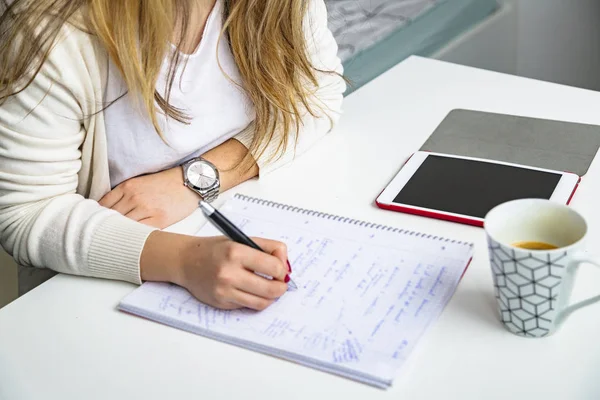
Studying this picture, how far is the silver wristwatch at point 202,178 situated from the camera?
100 cm

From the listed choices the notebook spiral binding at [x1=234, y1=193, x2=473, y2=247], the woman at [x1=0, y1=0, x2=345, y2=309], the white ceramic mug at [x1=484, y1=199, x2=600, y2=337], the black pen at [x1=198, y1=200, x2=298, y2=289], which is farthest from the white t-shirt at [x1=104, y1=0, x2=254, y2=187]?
the white ceramic mug at [x1=484, y1=199, x2=600, y2=337]

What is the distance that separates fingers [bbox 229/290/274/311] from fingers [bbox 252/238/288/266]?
4 cm

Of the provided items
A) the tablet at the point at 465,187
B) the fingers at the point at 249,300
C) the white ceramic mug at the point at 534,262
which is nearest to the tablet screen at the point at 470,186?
the tablet at the point at 465,187

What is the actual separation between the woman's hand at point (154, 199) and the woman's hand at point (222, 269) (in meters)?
0.11

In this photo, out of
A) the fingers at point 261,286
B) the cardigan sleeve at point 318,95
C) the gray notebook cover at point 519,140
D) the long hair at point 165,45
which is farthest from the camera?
the cardigan sleeve at point 318,95

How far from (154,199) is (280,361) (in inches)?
13.2

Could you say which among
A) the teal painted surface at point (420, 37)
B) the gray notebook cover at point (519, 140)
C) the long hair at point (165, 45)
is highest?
the long hair at point (165, 45)

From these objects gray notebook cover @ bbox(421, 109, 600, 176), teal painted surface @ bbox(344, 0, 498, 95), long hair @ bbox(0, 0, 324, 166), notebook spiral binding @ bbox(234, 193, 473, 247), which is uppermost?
long hair @ bbox(0, 0, 324, 166)

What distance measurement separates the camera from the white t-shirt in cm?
99

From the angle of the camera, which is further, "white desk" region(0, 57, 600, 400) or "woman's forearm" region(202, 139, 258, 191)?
"woman's forearm" region(202, 139, 258, 191)

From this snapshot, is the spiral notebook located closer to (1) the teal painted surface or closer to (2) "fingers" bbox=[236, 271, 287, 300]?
(2) "fingers" bbox=[236, 271, 287, 300]

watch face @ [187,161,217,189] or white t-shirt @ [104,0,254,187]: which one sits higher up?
white t-shirt @ [104,0,254,187]

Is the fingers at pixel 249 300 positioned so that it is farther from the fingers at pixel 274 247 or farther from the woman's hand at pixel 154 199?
the woman's hand at pixel 154 199

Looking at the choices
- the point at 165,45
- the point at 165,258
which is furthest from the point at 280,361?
the point at 165,45
